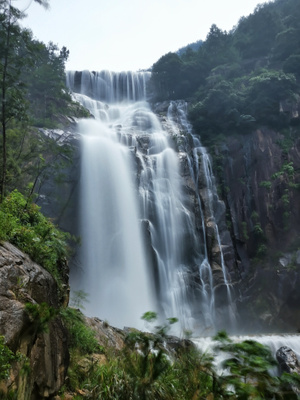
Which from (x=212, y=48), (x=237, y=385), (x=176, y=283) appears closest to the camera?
(x=237, y=385)

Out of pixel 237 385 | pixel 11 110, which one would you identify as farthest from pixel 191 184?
pixel 237 385

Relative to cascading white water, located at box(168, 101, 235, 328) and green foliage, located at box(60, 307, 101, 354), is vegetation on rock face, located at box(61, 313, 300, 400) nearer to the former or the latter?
green foliage, located at box(60, 307, 101, 354)

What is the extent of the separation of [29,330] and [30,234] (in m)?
2.44

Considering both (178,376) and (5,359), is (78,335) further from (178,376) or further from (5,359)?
(5,359)

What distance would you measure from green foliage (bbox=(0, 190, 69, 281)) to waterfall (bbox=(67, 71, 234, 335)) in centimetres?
906

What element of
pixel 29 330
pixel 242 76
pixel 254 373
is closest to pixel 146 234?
pixel 29 330

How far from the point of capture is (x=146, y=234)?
1833 centimetres

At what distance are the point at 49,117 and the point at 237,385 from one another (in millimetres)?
26281

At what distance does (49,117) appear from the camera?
83.0 ft

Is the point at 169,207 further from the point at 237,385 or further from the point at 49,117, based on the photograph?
the point at 237,385

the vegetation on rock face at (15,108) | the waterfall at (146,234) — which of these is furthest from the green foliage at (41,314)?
the waterfall at (146,234)

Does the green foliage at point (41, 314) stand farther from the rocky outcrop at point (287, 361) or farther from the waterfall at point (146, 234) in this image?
the waterfall at point (146, 234)

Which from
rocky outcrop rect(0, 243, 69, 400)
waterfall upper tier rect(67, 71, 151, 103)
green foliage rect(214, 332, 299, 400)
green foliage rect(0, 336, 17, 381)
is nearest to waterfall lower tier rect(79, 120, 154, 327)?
rocky outcrop rect(0, 243, 69, 400)

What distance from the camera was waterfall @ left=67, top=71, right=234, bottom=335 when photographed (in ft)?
54.8
